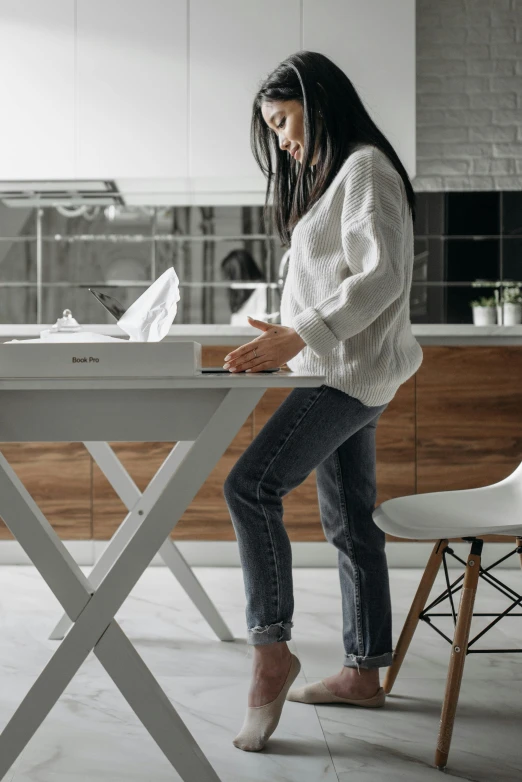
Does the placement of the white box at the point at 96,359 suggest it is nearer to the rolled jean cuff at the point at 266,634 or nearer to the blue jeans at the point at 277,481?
the blue jeans at the point at 277,481

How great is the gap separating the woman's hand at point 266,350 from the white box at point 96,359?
5.3 inches

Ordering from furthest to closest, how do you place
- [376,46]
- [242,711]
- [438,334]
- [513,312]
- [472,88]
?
1. [472,88]
2. [513,312]
3. [376,46]
4. [438,334]
5. [242,711]

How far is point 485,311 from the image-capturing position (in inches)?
148

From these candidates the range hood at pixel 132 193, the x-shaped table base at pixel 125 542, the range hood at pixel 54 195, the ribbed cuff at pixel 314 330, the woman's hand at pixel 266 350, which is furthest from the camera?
the range hood at pixel 54 195

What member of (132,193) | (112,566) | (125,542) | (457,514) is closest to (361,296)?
(457,514)

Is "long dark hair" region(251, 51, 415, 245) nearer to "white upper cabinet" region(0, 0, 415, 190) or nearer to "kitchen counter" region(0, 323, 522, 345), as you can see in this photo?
"kitchen counter" region(0, 323, 522, 345)

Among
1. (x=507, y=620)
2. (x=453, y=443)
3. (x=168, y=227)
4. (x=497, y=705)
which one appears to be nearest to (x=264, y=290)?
(x=168, y=227)

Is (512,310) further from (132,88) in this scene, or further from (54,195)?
(54,195)

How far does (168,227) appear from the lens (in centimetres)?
406

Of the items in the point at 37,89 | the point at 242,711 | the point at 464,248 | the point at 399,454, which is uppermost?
the point at 37,89

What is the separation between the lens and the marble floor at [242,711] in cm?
144

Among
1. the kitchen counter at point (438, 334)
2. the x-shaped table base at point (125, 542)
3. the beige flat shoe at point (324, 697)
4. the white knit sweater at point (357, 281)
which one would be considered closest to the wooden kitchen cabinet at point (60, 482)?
the kitchen counter at point (438, 334)

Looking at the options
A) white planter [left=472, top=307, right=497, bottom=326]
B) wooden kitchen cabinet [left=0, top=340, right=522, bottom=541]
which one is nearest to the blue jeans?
wooden kitchen cabinet [left=0, top=340, right=522, bottom=541]

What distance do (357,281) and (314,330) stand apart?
0.12 metres
